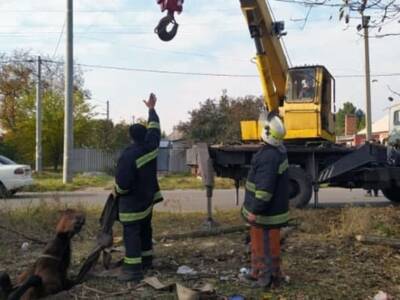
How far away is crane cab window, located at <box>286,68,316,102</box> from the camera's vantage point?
50.3 ft

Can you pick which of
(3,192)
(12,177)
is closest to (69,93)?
(12,177)

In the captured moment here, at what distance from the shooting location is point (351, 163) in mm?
14500

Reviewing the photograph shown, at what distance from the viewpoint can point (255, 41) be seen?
15750 millimetres

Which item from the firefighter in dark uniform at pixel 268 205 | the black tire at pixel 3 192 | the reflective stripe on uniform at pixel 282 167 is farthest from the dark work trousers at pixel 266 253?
the black tire at pixel 3 192

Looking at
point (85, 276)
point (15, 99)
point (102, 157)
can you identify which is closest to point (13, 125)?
point (15, 99)

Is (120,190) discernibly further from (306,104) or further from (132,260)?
(306,104)

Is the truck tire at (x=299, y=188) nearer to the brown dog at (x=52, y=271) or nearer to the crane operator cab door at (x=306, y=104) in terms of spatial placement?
the crane operator cab door at (x=306, y=104)

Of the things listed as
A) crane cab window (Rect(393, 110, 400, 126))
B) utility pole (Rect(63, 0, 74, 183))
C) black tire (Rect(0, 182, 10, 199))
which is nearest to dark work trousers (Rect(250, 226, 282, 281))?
black tire (Rect(0, 182, 10, 199))

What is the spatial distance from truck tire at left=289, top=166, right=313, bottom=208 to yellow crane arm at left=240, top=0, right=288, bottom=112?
6.87 feet

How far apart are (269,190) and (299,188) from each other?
7813 millimetres

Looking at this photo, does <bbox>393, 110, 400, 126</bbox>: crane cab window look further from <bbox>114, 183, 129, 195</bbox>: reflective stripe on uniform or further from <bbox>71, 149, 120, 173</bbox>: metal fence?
<bbox>71, 149, 120, 173</bbox>: metal fence

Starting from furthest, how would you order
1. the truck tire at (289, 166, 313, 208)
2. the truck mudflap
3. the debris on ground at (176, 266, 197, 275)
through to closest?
the truck mudflap → the truck tire at (289, 166, 313, 208) → the debris on ground at (176, 266, 197, 275)

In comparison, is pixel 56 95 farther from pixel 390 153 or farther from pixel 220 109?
pixel 390 153

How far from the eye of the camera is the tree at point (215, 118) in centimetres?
4303
